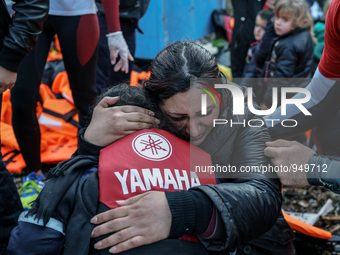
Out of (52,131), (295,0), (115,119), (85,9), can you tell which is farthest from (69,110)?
(295,0)

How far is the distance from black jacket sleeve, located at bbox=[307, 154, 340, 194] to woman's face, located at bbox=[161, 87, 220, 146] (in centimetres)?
45

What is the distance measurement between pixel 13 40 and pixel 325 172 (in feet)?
4.71

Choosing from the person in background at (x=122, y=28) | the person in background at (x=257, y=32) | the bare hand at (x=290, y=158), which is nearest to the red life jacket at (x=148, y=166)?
the bare hand at (x=290, y=158)

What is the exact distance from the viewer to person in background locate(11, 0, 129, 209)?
1.98 metres

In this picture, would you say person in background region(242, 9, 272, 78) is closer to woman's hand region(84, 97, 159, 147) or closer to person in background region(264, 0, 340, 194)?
person in background region(264, 0, 340, 194)

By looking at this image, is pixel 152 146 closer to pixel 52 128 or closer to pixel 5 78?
pixel 5 78

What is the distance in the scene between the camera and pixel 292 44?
9.39 ft

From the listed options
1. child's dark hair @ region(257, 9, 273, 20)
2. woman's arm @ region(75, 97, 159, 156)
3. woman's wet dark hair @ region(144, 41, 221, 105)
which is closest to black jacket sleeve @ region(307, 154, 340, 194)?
woman's wet dark hair @ region(144, 41, 221, 105)

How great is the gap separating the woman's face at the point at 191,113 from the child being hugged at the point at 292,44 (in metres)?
1.75

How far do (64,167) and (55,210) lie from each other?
145 mm

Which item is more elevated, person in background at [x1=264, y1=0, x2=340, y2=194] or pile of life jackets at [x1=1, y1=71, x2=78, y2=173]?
person in background at [x1=264, y1=0, x2=340, y2=194]

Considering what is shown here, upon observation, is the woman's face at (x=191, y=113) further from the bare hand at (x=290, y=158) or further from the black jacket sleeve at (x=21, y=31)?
the black jacket sleeve at (x=21, y=31)

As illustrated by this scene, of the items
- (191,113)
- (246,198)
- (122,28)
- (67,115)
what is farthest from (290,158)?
(67,115)

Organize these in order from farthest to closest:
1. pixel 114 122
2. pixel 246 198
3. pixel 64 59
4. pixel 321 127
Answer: pixel 64 59, pixel 321 127, pixel 114 122, pixel 246 198
